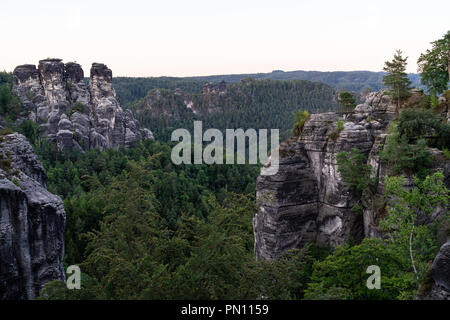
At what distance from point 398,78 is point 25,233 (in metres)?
27.6

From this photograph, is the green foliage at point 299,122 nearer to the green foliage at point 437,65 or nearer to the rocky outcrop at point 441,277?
the green foliage at point 437,65

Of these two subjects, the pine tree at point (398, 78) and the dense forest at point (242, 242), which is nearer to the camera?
the dense forest at point (242, 242)

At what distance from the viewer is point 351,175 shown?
80.2 ft

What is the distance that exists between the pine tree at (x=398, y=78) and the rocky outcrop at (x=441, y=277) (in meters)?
21.4

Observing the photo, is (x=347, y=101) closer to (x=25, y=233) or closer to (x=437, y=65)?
(x=437, y=65)

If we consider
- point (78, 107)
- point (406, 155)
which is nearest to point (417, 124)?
point (406, 155)

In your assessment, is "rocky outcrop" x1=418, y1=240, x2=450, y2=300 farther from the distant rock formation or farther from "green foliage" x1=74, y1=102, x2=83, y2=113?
the distant rock formation

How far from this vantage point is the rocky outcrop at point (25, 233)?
10.7m

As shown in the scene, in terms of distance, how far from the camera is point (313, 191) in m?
27.4

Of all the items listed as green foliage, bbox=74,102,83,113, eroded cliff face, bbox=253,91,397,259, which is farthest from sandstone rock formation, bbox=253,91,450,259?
green foliage, bbox=74,102,83,113

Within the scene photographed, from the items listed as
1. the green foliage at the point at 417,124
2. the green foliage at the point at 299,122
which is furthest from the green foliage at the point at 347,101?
the green foliage at the point at 417,124

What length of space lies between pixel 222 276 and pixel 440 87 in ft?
99.8
